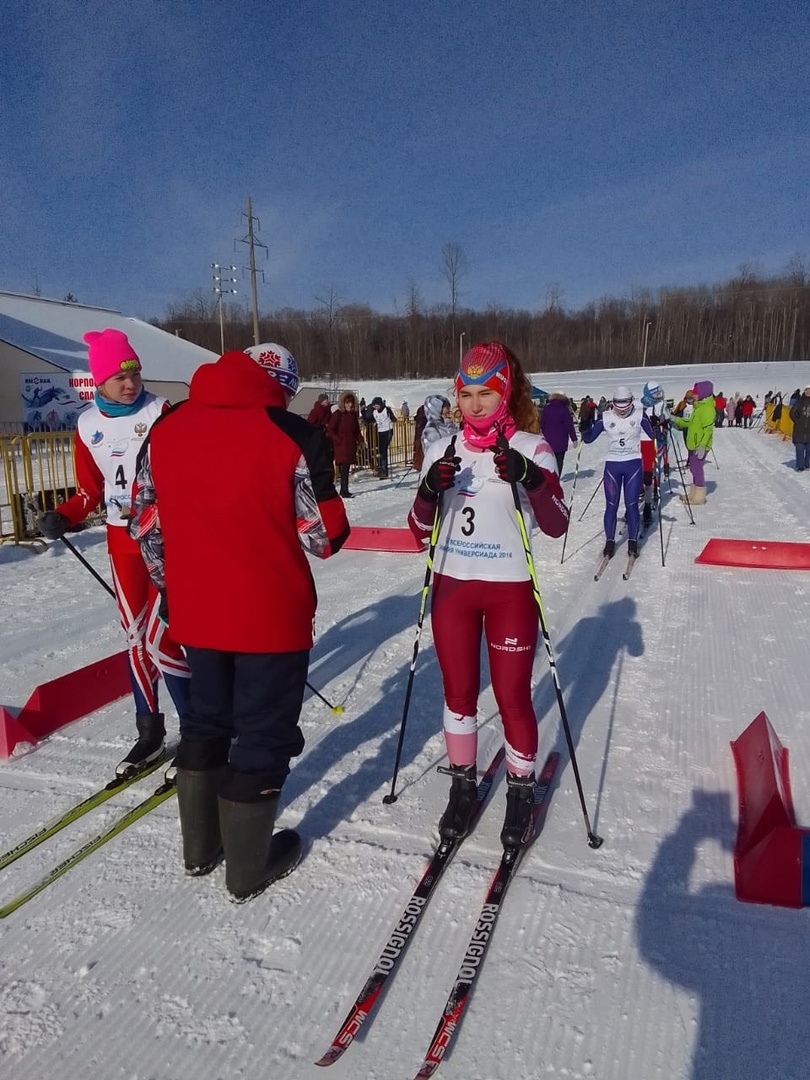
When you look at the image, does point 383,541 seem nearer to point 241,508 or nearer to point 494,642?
point 494,642

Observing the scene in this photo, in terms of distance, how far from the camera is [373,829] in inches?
117

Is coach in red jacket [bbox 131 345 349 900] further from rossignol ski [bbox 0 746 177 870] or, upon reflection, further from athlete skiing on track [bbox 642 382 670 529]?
athlete skiing on track [bbox 642 382 670 529]

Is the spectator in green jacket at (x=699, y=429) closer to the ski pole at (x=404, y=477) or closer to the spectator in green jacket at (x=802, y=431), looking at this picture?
the spectator in green jacket at (x=802, y=431)

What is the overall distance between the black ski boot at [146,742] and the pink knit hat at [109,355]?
1686 millimetres

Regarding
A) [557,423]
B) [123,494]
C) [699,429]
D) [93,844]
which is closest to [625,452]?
[557,423]

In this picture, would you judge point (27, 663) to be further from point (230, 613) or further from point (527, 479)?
point (527, 479)

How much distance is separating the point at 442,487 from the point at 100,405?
1864 millimetres

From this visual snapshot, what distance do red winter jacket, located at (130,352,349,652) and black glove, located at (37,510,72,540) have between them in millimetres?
1222

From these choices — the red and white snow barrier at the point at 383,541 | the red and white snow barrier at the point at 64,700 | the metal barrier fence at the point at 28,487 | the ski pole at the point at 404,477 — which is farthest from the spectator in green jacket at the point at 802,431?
the red and white snow barrier at the point at 64,700

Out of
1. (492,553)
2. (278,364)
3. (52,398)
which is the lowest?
(492,553)

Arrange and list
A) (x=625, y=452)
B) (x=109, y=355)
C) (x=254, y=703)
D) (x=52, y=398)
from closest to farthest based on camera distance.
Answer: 1. (x=254, y=703)
2. (x=109, y=355)
3. (x=625, y=452)
4. (x=52, y=398)

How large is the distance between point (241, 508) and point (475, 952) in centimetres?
163

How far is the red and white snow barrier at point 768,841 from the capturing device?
2.47 m

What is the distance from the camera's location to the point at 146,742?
347cm
